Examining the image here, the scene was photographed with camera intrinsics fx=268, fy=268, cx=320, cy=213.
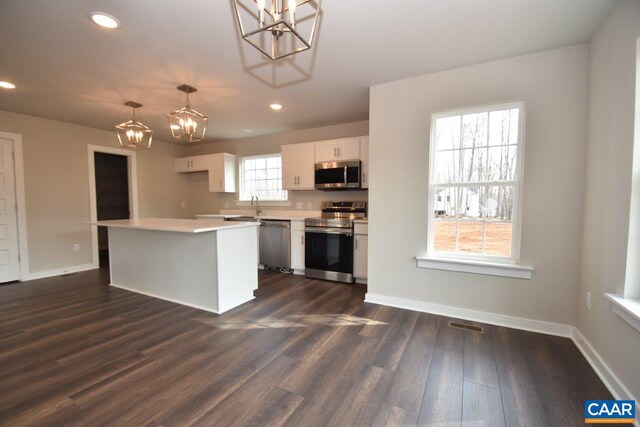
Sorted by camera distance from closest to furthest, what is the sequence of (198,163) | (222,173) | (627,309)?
(627,309) → (222,173) → (198,163)

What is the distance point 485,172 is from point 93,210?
19.3 ft

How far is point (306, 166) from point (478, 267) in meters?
2.85

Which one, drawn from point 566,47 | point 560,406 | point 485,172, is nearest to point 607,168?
point 485,172

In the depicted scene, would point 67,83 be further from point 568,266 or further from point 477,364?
point 568,266

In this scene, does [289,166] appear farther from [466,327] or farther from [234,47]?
[466,327]

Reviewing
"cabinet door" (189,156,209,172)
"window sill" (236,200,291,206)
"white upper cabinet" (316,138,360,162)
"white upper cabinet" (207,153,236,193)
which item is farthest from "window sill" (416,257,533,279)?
"cabinet door" (189,156,209,172)

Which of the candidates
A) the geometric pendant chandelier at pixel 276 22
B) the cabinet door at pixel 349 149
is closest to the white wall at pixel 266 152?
the cabinet door at pixel 349 149

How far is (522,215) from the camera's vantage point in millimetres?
2385

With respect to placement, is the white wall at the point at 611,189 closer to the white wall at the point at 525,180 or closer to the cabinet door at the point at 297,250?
the white wall at the point at 525,180

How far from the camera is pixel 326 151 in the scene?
13.8 ft

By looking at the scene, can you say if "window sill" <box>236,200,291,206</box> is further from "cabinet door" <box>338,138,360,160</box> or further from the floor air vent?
the floor air vent

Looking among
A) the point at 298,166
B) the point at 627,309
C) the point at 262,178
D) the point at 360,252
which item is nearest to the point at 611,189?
the point at 627,309

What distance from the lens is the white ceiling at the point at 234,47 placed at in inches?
70.5

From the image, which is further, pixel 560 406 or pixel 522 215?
pixel 522 215
